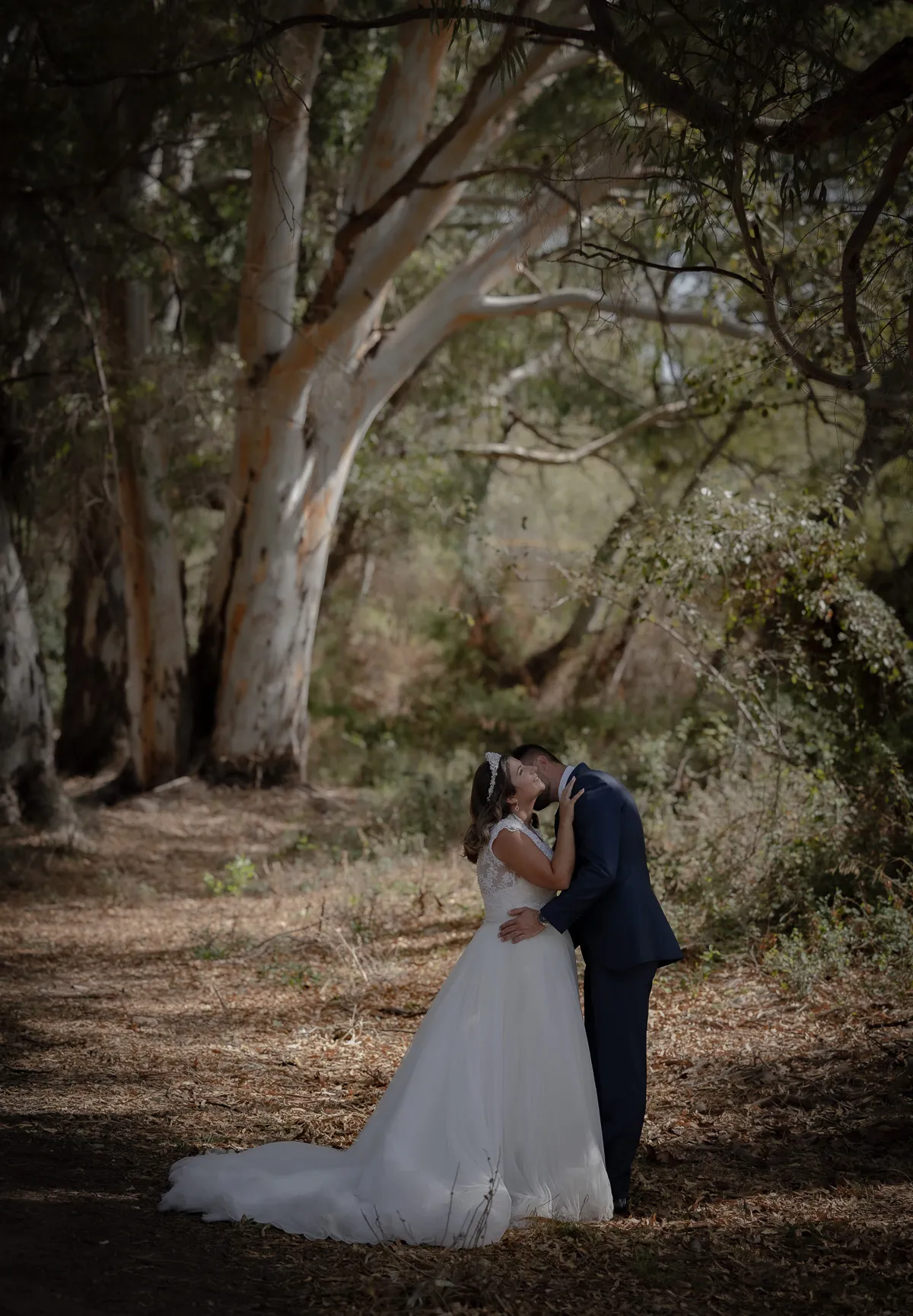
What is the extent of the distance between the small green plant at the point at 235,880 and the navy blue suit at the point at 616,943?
5548 mm

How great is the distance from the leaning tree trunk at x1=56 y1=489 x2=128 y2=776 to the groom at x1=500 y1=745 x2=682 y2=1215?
12628 mm

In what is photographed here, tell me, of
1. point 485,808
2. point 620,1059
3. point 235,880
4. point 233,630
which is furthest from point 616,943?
point 233,630

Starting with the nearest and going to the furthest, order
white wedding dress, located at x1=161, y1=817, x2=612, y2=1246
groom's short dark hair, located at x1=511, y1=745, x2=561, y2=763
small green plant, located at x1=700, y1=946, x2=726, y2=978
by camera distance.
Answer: white wedding dress, located at x1=161, y1=817, x2=612, y2=1246 → groom's short dark hair, located at x1=511, y1=745, x2=561, y2=763 → small green plant, located at x1=700, y1=946, x2=726, y2=978

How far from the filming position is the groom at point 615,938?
14.4ft

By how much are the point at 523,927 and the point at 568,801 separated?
48 cm

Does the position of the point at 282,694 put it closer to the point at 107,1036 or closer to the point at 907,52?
the point at 107,1036

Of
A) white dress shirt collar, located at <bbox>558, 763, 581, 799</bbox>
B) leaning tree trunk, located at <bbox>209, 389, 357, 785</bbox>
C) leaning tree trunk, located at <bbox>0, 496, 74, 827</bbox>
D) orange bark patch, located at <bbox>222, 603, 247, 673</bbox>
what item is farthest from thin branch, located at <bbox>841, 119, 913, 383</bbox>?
orange bark patch, located at <bbox>222, 603, 247, 673</bbox>

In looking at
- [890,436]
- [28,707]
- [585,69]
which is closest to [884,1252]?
[890,436]

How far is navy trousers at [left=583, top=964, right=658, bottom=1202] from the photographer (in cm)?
439

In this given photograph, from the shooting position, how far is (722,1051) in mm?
5922

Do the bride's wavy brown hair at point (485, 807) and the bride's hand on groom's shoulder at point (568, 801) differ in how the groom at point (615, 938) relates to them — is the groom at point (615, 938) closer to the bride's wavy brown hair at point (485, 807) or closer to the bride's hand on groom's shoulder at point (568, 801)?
the bride's hand on groom's shoulder at point (568, 801)

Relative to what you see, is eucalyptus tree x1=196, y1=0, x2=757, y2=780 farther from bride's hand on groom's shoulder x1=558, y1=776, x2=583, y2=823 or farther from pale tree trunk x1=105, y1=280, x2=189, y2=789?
bride's hand on groom's shoulder x1=558, y1=776, x2=583, y2=823

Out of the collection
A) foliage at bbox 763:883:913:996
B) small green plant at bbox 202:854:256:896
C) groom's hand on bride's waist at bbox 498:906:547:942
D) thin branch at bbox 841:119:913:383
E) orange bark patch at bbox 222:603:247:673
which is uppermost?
thin branch at bbox 841:119:913:383

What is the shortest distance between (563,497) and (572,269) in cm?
1812
